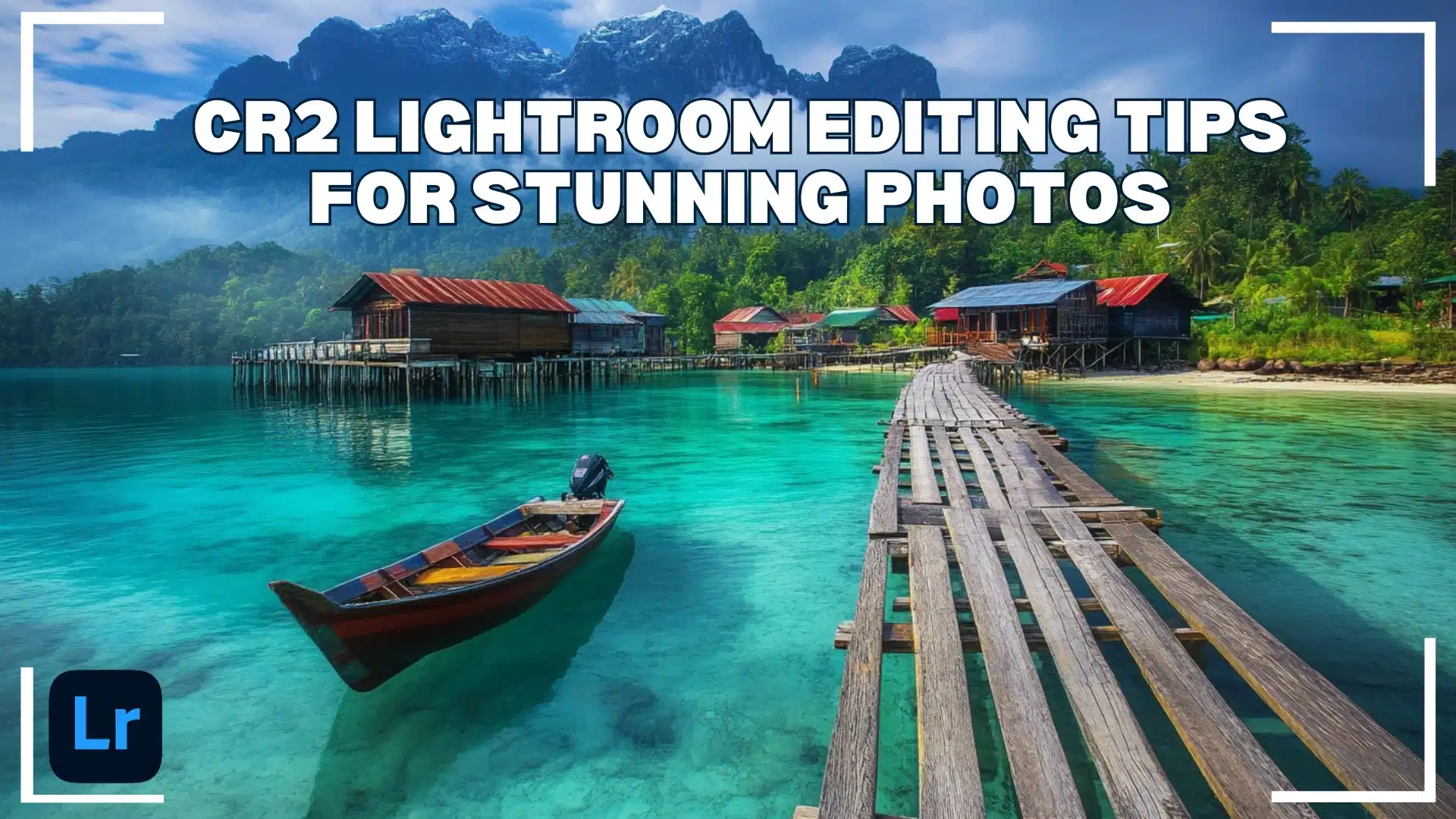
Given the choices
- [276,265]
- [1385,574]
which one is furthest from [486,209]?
[276,265]

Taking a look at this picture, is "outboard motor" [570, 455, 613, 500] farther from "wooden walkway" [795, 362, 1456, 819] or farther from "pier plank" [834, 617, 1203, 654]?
"pier plank" [834, 617, 1203, 654]

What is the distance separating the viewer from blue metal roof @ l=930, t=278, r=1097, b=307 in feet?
149

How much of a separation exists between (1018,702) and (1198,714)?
791 mm

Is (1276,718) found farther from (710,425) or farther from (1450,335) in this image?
(1450,335)

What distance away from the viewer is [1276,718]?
579 cm

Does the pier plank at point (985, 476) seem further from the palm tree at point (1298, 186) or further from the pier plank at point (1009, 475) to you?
the palm tree at point (1298, 186)

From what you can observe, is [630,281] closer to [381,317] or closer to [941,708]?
[381,317]

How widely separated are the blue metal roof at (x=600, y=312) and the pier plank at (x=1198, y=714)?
5512 centimetres

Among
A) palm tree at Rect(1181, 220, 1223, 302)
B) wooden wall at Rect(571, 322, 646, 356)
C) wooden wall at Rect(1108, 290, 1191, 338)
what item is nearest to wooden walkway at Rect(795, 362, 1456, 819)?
wooden wall at Rect(1108, 290, 1191, 338)

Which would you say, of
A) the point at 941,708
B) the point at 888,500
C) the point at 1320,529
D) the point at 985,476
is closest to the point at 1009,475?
the point at 985,476

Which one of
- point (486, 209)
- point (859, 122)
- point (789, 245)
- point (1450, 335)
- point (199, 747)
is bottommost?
point (199, 747)

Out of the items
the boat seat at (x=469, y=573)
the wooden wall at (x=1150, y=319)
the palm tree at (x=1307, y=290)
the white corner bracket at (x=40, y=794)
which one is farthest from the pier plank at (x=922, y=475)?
the palm tree at (x=1307, y=290)

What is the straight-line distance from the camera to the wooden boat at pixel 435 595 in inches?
230

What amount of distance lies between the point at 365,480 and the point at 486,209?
856cm
